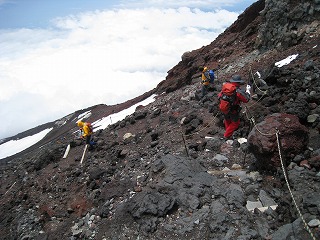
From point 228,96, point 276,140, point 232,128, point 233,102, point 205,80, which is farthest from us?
point 205,80

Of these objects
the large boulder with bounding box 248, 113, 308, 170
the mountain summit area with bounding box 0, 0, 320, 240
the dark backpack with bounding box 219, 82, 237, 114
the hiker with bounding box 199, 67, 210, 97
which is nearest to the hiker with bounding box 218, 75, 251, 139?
the dark backpack with bounding box 219, 82, 237, 114

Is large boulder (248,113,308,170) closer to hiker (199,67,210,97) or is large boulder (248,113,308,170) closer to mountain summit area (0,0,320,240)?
mountain summit area (0,0,320,240)

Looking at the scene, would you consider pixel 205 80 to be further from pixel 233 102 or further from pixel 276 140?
pixel 276 140

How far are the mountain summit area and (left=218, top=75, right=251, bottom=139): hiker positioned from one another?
31 centimetres

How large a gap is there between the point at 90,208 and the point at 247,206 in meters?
5.43

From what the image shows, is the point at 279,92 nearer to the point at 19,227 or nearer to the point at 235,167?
the point at 235,167

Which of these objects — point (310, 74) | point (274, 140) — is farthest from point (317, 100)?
point (274, 140)

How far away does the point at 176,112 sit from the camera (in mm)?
15438

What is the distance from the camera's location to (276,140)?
7.05 meters

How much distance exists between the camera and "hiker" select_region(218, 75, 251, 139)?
31.3 feet

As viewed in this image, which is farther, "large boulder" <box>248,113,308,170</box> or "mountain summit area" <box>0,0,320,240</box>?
"large boulder" <box>248,113,308,170</box>

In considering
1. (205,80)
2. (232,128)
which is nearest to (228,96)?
(232,128)

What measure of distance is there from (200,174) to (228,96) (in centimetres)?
289

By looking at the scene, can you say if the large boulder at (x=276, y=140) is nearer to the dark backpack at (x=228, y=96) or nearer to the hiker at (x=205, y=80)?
the dark backpack at (x=228, y=96)
